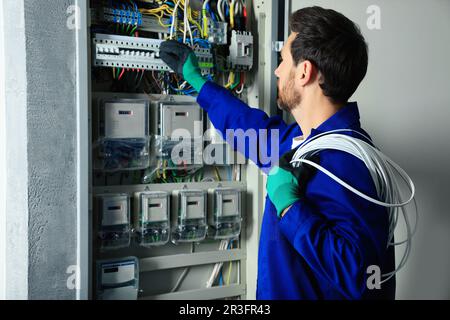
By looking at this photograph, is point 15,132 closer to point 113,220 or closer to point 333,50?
point 113,220

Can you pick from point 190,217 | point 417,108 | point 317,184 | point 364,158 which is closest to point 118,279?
point 190,217

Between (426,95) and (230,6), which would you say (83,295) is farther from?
(426,95)

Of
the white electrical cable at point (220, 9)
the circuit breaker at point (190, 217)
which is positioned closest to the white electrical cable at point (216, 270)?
the circuit breaker at point (190, 217)

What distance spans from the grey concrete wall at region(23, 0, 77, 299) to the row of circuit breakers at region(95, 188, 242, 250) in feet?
0.59

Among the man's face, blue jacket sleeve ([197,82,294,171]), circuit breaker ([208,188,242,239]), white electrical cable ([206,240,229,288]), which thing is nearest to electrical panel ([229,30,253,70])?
blue jacket sleeve ([197,82,294,171])

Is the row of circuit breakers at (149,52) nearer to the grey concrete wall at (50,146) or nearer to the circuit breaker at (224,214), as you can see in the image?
the grey concrete wall at (50,146)

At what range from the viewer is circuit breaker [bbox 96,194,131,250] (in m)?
1.55

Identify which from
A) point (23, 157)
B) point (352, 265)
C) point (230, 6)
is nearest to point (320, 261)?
point (352, 265)

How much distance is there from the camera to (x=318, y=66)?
1.34 metres

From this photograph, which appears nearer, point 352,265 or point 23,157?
point 352,265

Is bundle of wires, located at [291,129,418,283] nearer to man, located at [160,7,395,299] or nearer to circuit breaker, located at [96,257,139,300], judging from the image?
man, located at [160,7,395,299]

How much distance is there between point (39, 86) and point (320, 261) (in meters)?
0.99

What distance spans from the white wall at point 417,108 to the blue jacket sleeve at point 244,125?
545mm

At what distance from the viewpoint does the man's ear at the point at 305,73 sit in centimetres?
133
